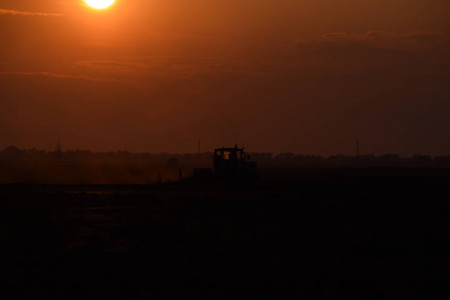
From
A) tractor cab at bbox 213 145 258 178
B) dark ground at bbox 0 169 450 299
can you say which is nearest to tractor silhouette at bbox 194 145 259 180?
tractor cab at bbox 213 145 258 178

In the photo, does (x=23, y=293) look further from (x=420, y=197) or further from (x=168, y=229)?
(x=420, y=197)

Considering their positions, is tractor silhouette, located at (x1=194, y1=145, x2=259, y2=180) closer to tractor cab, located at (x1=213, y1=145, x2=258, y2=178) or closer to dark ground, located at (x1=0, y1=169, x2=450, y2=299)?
tractor cab, located at (x1=213, y1=145, x2=258, y2=178)

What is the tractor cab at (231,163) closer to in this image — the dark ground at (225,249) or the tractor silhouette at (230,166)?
the tractor silhouette at (230,166)

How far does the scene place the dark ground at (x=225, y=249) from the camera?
13.1m

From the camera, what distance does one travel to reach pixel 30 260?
632 inches

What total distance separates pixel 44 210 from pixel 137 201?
6535 millimetres

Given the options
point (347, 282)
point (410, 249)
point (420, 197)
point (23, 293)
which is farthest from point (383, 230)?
point (420, 197)

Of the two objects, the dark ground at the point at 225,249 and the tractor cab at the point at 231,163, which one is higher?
the tractor cab at the point at 231,163

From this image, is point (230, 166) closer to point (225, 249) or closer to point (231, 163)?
point (231, 163)

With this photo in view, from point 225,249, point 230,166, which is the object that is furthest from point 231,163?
point 225,249

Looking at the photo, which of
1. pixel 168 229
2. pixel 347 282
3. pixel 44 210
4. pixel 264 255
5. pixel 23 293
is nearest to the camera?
pixel 23 293

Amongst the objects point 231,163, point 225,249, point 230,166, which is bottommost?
point 225,249

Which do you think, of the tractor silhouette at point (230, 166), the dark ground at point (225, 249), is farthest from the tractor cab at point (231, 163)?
the dark ground at point (225, 249)

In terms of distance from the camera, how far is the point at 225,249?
18094 mm
